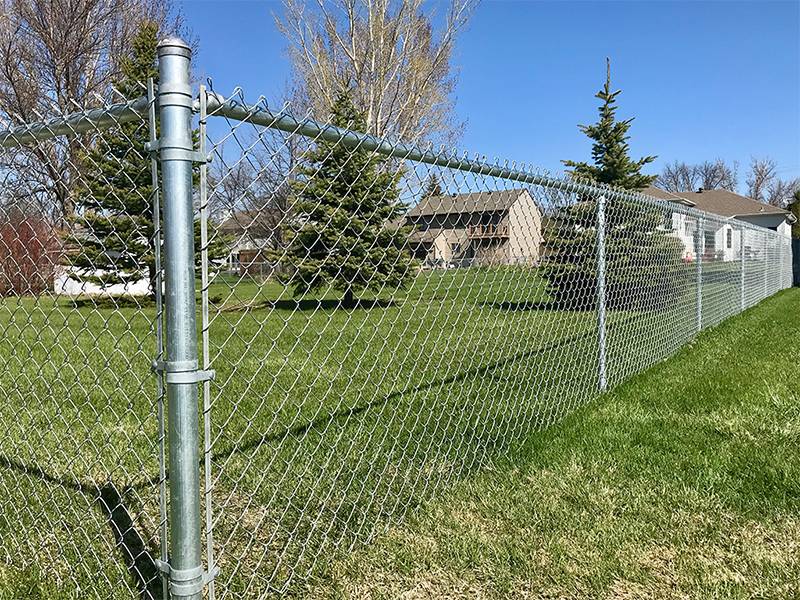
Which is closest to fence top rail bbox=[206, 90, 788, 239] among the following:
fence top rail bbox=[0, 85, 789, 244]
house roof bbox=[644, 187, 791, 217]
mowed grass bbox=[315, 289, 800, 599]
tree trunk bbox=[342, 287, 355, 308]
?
fence top rail bbox=[0, 85, 789, 244]

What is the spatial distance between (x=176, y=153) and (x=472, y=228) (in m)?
1.78

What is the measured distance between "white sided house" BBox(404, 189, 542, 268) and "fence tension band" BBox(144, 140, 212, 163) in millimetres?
1253

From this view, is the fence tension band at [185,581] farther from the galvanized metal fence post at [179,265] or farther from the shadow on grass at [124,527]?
the shadow on grass at [124,527]

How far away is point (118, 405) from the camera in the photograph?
421cm

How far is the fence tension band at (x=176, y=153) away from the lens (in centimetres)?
132

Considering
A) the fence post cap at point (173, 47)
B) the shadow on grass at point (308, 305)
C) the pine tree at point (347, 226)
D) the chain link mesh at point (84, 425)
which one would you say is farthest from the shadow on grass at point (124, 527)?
the fence post cap at point (173, 47)

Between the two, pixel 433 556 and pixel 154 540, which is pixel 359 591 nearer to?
pixel 433 556

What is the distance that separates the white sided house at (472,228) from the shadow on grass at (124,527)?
1629 mm

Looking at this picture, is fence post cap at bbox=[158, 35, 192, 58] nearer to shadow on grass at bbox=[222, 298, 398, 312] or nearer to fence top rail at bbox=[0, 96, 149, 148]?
fence top rail at bbox=[0, 96, 149, 148]

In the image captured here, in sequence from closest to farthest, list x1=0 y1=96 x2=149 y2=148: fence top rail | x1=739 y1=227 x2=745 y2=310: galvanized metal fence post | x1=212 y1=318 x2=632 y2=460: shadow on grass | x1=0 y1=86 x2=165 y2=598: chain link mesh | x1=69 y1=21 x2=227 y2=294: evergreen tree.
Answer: x1=0 y1=96 x2=149 y2=148: fence top rail → x1=69 y1=21 x2=227 y2=294: evergreen tree → x1=0 y1=86 x2=165 y2=598: chain link mesh → x1=212 y1=318 x2=632 y2=460: shadow on grass → x1=739 y1=227 x2=745 y2=310: galvanized metal fence post

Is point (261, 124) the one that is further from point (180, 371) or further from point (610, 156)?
point (610, 156)

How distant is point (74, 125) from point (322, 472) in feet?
5.97

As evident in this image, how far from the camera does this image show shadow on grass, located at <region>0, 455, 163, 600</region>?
195 cm

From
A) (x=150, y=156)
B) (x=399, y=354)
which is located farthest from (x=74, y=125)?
(x=399, y=354)
